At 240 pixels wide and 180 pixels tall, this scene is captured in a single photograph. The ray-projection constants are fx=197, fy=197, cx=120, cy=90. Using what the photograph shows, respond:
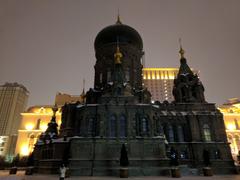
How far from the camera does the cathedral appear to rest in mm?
23359

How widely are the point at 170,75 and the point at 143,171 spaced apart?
8507 centimetres

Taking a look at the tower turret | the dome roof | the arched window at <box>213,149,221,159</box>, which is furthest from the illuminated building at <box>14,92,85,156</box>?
the arched window at <box>213,149,221,159</box>

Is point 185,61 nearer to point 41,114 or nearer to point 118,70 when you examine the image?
point 118,70

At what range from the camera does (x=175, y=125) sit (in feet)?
104

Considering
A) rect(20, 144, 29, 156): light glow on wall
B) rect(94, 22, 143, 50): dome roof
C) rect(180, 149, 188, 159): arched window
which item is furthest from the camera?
rect(20, 144, 29, 156): light glow on wall

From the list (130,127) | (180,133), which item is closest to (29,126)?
(130,127)

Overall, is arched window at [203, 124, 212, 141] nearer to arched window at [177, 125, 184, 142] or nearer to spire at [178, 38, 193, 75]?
arched window at [177, 125, 184, 142]

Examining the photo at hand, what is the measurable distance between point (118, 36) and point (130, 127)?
1810 centimetres

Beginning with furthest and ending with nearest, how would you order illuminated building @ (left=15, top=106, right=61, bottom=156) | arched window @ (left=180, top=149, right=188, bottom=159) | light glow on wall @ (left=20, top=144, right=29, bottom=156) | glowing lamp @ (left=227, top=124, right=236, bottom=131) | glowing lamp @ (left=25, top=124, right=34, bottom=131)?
glowing lamp @ (left=227, top=124, right=236, bottom=131), glowing lamp @ (left=25, top=124, right=34, bottom=131), illuminated building @ (left=15, top=106, right=61, bottom=156), light glow on wall @ (left=20, top=144, right=29, bottom=156), arched window @ (left=180, top=149, right=188, bottom=159)

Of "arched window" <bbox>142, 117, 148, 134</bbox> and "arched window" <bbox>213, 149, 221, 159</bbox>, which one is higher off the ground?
"arched window" <bbox>142, 117, 148, 134</bbox>

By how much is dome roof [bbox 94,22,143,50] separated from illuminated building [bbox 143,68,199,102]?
62.1 m

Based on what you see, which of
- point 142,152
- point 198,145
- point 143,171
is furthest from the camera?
point 198,145

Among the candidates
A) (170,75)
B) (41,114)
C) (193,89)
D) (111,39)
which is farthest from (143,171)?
(170,75)

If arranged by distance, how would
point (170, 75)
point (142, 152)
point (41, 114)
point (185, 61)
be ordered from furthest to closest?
point (170, 75), point (41, 114), point (185, 61), point (142, 152)
